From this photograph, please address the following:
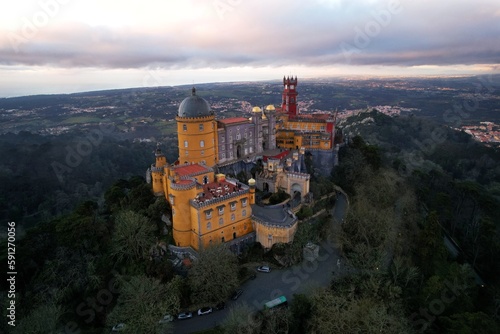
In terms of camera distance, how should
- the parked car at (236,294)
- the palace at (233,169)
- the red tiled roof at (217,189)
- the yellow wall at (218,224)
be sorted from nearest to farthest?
the parked car at (236,294)
the yellow wall at (218,224)
the palace at (233,169)
the red tiled roof at (217,189)

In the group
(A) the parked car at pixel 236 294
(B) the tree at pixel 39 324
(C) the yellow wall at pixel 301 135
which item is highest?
(C) the yellow wall at pixel 301 135

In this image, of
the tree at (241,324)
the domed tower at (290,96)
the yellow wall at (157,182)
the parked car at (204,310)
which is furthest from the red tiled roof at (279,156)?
the tree at (241,324)

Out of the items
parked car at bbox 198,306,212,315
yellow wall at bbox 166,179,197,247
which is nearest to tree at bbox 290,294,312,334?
parked car at bbox 198,306,212,315

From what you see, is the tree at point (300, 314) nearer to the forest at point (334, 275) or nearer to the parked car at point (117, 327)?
the forest at point (334, 275)

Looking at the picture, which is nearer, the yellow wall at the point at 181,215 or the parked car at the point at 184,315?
the parked car at the point at 184,315

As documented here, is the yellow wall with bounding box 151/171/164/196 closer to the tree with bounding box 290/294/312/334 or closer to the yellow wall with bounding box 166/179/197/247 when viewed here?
the yellow wall with bounding box 166/179/197/247

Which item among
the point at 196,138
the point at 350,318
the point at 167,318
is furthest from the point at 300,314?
the point at 196,138
